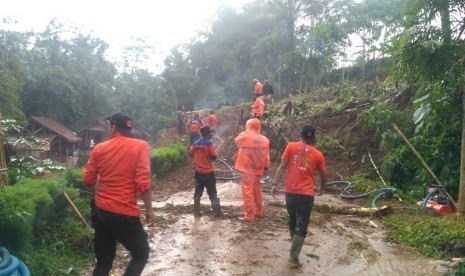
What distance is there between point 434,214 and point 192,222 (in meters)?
4.62

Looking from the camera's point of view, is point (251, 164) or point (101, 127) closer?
point (251, 164)

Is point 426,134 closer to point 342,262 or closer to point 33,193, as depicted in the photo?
point 342,262

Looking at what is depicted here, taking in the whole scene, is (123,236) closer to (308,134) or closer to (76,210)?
(76,210)

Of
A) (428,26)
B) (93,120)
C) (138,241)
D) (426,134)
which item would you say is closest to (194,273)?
(138,241)

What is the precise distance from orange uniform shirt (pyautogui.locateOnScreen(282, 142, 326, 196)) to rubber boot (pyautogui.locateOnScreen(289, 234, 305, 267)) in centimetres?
58

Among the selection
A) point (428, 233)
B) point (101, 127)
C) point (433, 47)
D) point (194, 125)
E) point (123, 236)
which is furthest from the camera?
point (101, 127)

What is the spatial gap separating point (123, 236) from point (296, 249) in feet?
8.09

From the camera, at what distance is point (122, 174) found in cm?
391

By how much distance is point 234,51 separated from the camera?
116 feet

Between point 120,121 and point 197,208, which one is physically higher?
point 120,121

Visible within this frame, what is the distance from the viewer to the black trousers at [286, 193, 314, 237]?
537 cm

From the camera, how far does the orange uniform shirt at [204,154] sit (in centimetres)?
798

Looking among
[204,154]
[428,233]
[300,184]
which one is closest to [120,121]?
[300,184]

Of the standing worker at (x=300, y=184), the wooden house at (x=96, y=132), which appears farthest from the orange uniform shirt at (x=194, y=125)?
the wooden house at (x=96, y=132)
